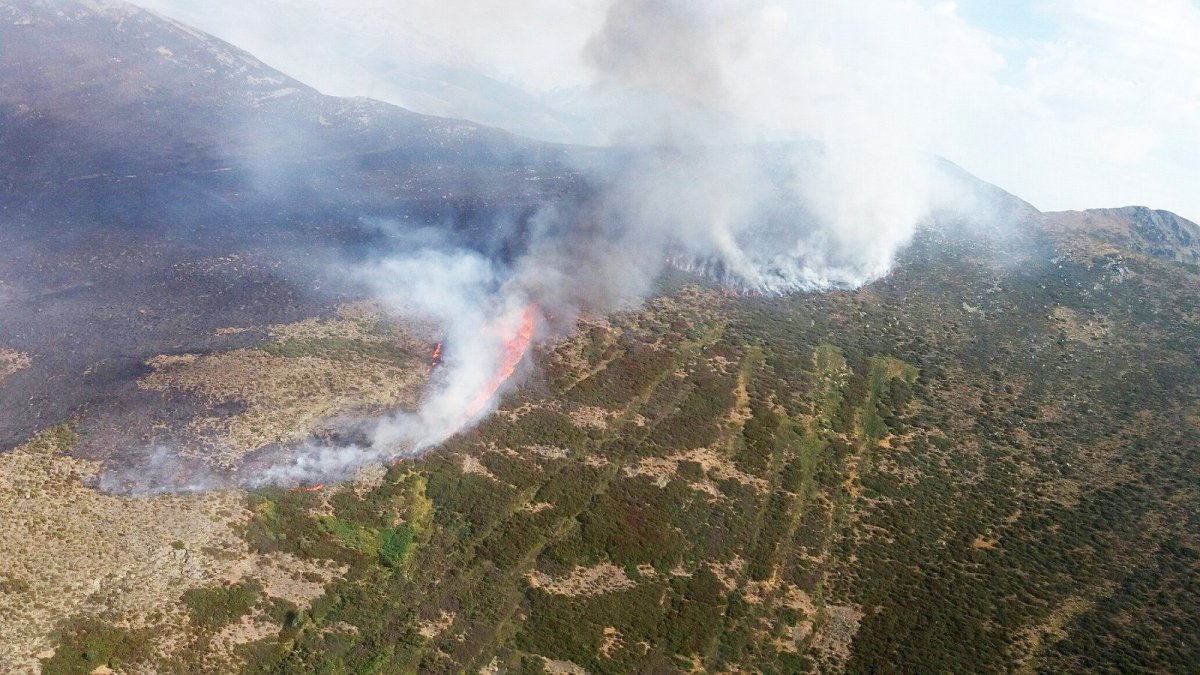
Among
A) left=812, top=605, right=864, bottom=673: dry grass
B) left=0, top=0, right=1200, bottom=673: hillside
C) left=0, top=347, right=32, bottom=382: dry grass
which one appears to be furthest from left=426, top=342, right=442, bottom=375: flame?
left=812, top=605, right=864, bottom=673: dry grass

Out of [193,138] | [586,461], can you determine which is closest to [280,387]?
[586,461]

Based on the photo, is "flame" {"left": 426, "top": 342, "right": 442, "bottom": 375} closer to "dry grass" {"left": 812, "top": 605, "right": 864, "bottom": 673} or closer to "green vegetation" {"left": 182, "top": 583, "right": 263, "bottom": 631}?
"green vegetation" {"left": 182, "top": 583, "right": 263, "bottom": 631}

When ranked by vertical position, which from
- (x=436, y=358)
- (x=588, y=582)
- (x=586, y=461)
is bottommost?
(x=588, y=582)

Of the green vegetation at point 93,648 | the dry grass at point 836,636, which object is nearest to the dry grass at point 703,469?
the dry grass at point 836,636

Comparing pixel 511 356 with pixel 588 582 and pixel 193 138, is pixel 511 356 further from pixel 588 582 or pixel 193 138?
pixel 193 138

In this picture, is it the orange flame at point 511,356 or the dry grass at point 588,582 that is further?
the orange flame at point 511,356

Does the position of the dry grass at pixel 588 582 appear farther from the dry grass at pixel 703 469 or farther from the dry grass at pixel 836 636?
the dry grass at pixel 836 636

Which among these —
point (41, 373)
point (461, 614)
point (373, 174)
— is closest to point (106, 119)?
point (373, 174)
